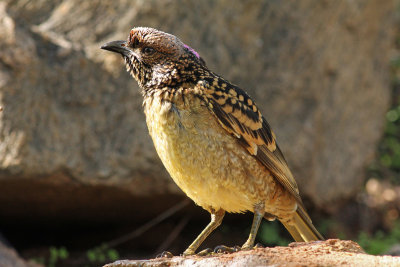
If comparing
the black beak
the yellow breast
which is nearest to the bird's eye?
the black beak

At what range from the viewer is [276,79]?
6.77 meters

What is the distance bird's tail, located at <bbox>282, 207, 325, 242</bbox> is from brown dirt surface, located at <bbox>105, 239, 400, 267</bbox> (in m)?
1.07

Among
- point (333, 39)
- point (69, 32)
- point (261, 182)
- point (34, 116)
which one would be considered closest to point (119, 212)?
point (34, 116)

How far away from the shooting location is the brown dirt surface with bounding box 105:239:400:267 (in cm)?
329

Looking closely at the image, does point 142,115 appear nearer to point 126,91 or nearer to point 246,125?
point 126,91

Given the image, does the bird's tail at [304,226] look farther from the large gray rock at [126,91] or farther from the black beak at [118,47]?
the black beak at [118,47]

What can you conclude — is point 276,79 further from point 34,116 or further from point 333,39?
point 34,116

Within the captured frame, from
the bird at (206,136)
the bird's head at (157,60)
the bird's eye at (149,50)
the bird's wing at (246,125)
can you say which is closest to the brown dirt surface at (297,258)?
the bird at (206,136)

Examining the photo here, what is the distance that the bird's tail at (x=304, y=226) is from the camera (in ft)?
16.1

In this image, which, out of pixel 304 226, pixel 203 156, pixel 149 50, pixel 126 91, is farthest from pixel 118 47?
pixel 304 226

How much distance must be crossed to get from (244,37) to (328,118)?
1.50m

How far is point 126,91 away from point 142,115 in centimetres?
31

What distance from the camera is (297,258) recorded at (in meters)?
3.38

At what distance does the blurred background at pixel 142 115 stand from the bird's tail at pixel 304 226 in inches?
61.1
